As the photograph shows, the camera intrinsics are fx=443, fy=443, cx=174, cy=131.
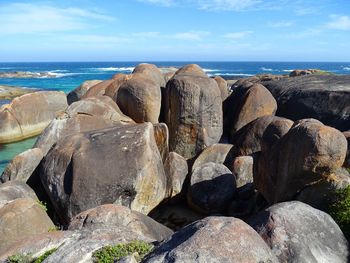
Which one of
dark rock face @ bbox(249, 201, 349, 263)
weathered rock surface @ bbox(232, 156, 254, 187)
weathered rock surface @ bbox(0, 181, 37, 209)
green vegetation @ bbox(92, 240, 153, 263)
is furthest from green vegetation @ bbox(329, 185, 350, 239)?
weathered rock surface @ bbox(0, 181, 37, 209)

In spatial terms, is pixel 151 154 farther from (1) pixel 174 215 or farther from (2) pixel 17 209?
(2) pixel 17 209

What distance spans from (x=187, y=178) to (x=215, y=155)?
2.03 metres

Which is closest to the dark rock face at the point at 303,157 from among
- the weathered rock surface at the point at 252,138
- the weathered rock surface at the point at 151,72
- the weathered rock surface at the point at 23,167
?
the weathered rock surface at the point at 252,138

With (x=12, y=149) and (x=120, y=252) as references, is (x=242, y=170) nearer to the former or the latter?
(x=120, y=252)

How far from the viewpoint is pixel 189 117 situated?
19328 millimetres

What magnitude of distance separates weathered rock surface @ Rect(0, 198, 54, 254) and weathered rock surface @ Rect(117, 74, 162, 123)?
928 cm

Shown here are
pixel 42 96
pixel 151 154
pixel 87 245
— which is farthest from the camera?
pixel 42 96

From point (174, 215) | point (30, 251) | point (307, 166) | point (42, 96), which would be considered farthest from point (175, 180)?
point (42, 96)

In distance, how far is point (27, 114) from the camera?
2952 centimetres

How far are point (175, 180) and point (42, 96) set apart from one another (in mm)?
18299

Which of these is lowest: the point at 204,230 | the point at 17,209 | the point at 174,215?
the point at 174,215

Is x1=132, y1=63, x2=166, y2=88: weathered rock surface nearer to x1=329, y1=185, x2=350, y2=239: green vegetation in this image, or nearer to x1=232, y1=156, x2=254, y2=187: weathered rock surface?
x1=232, y1=156, x2=254, y2=187: weathered rock surface

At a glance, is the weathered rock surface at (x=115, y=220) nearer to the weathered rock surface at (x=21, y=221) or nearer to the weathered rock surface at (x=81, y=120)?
the weathered rock surface at (x=21, y=221)

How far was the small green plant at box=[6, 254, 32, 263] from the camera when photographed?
739 centimetres
